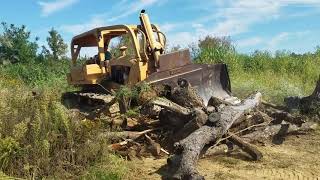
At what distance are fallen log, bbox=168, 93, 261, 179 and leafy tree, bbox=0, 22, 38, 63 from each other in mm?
28254

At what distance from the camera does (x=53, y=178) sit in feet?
20.5

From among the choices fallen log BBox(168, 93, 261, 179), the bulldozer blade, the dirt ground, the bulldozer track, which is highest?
the bulldozer blade

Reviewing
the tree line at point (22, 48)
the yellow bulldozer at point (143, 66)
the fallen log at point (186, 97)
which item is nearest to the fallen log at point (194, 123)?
the fallen log at point (186, 97)

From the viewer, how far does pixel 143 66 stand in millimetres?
11961

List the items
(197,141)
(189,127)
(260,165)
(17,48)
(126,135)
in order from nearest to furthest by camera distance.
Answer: (197,141) < (260,165) < (189,127) < (126,135) < (17,48)

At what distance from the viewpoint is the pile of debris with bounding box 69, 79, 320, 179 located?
7.45m

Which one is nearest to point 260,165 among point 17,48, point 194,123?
point 194,123

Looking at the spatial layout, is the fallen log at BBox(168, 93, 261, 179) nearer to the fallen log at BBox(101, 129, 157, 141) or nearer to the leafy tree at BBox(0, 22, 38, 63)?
the fallen log at BBox(101, 129, 157, 141)

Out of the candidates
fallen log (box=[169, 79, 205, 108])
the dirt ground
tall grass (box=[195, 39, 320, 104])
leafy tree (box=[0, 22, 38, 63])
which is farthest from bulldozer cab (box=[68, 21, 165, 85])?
leafy tree (box=[0, 22, 38, 63])

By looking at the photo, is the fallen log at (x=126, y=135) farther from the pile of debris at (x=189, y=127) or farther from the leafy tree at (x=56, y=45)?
the leafy tree at (x=56, y=45)

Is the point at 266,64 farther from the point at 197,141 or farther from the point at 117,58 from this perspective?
the point at 197,141

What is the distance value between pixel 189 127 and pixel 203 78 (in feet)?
11.5

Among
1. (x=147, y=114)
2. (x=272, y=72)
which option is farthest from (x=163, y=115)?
(x=272, y=72)

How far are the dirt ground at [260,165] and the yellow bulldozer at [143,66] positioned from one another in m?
3.03
